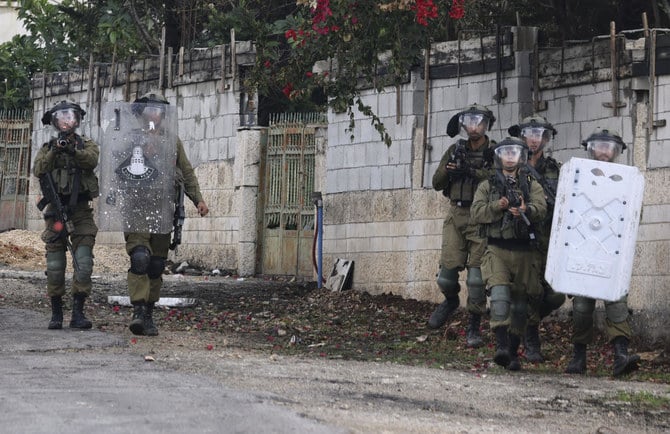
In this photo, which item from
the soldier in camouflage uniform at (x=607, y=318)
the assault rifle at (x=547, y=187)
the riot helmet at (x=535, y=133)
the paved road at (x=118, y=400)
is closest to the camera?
the paved road at (x=118, y=400)

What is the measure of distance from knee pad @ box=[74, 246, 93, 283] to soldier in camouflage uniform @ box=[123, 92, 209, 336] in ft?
1.01

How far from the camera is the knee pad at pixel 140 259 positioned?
1112 cm

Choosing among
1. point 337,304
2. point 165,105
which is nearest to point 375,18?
point 165,105

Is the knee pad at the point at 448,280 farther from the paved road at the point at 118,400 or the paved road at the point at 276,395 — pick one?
the paved road at the point at 118,400

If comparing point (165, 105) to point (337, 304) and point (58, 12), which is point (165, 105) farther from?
point (58, 12)

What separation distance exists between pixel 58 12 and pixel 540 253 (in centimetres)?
1664

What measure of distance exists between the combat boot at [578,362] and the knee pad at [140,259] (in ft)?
11.1

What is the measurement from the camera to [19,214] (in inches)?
930

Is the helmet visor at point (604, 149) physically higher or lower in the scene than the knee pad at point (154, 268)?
higher

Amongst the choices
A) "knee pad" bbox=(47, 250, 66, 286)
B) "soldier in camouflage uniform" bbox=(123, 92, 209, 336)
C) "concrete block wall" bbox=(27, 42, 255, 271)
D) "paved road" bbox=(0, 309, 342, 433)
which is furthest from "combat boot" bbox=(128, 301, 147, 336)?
"concrete block wall" bbox=(27, 42, 255, 271)

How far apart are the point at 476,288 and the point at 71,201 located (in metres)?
3.22

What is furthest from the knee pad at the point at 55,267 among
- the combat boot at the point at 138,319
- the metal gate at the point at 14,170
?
the metal gate at the point at 14,170

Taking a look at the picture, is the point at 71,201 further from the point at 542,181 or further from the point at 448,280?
the point at 542,181

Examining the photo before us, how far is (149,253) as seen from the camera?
11227 millimetres
